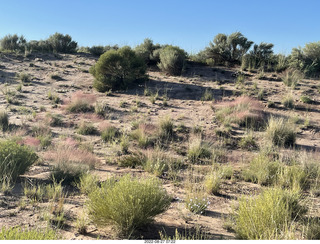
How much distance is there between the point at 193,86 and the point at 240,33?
24.4 ft

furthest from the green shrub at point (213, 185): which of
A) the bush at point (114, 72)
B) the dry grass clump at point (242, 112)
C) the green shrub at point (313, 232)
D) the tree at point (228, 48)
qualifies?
the tree at point (228, 48)

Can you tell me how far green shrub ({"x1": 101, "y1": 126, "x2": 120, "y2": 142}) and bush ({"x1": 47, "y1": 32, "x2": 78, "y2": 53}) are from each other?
20667 mm

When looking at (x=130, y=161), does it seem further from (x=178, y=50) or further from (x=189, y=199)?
(x=178, y=50)

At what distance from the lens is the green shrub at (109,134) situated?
1077cm

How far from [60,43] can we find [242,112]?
23.3 metres

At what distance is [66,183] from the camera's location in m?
6.33

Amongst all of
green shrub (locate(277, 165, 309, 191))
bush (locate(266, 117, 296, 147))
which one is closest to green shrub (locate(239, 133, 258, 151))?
bush (locate(266, 117, 296, 147))

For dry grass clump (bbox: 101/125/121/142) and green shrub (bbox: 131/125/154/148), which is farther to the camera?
dry grass clump (bbox: 101/125/121/142)

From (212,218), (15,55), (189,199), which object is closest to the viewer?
(212,218)

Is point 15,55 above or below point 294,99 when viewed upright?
above

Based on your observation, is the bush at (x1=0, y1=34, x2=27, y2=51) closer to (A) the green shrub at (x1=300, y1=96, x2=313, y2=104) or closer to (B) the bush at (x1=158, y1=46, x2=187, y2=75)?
(B) the bush at (x1=158, y1=46, x2=187, y2=75)

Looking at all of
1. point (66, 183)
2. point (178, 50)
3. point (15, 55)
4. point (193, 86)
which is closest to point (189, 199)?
point (66, 183)

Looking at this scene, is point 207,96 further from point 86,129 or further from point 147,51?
point 147,51

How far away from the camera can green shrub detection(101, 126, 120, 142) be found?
35.3ft
